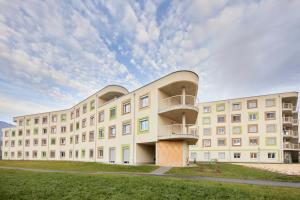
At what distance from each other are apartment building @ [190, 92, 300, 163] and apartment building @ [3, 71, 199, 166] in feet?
67.3

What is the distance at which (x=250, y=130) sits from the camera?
160ft

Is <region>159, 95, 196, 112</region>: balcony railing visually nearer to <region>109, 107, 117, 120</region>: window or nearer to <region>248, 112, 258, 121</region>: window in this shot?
<region>109, 107, 117, 120</region>: window

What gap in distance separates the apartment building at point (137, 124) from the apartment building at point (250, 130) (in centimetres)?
2050

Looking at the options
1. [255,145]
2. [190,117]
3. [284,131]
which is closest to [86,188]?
[190,117]

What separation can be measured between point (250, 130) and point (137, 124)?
32.6 m

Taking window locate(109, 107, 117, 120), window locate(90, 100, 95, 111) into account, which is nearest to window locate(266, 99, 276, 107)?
window locate(109, 107, 117, 120)

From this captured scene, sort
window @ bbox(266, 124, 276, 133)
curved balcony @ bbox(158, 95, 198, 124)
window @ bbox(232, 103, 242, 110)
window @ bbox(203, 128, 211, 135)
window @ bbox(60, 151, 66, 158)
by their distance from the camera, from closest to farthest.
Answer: curved balcony @ bbox(158, 95, 198, 124), window @ bbox(266, 124, 276, 133), window @ bbox(60, 151, 66, 158), window @ bbox(232, 103, 242, 110), window @ bbox(203, 128, 211, 135)

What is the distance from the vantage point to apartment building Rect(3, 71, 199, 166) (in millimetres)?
24875

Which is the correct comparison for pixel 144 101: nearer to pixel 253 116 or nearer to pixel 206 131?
pixel 206 131

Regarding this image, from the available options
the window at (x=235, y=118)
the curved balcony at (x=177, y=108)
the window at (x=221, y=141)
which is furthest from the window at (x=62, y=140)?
the window at (x=235, y=118)

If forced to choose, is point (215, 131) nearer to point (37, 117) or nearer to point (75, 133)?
point (75, 133)

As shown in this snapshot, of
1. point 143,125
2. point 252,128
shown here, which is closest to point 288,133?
point 252,128

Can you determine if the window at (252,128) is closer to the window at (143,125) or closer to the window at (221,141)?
the window at (221,141)

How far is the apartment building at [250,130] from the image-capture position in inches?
1799
